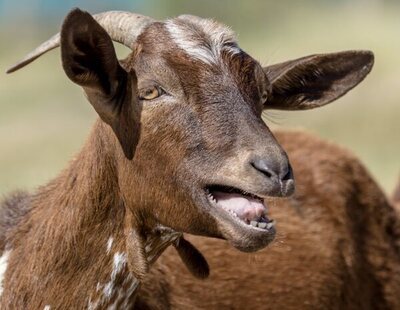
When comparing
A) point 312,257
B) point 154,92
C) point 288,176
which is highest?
point 154,92

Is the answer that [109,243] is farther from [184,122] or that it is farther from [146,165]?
[184,122]

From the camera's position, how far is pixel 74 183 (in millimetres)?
7031

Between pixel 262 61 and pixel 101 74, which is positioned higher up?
pixel 101 74

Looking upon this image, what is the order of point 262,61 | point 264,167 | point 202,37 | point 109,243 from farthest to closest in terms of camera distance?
1. point 262,61
2. point 109,243
3. point 202,37
4. point 264,167

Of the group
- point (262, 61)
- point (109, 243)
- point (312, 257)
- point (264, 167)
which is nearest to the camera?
point (264, 167)

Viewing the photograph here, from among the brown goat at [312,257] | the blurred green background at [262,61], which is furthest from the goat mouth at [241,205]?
the blurred green background at [262,61]

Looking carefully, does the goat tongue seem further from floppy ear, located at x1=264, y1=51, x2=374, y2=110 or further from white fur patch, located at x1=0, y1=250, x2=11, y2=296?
white fur patch, located at x1=0, y1=250, x2=11, y2=296

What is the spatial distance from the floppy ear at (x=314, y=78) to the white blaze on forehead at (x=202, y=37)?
1.82ft

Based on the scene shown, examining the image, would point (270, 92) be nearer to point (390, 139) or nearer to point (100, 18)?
point (100, 18)

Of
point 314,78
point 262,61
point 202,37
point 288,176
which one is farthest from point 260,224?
point 262,61

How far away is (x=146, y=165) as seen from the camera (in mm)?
6609

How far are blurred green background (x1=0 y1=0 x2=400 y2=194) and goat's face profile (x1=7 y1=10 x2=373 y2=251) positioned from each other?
125cm

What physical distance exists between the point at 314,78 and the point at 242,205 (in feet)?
4.85

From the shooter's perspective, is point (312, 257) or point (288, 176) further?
point (312, 257)
